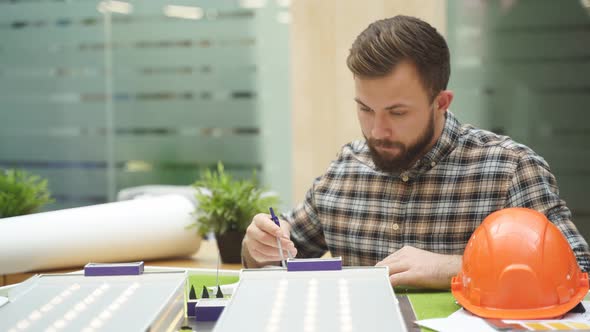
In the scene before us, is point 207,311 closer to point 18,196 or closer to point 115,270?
point 115,270

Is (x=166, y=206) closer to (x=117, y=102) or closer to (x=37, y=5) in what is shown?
(x=117, y=102)

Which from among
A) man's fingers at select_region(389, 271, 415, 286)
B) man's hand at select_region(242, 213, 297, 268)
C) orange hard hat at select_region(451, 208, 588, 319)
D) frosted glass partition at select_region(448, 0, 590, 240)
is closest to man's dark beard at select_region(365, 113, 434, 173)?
man's hand at select_region(242, 213, 297, 268)

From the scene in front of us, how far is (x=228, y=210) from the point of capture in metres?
2.49

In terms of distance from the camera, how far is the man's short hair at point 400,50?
173cm

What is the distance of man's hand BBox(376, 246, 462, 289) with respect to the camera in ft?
4.85

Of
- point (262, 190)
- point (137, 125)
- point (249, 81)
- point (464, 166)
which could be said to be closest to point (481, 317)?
point (464, 166)

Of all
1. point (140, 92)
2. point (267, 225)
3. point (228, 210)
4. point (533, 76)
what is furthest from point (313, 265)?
point (140, 92)

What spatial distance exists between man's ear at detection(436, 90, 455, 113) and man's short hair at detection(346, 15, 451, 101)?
1.8 inches

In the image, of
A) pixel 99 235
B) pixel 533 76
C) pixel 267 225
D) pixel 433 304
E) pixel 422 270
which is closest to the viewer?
pixel 433 304

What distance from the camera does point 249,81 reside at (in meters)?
4.68

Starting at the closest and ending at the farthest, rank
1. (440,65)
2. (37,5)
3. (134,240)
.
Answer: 1. (440,65)
2. (134,240)
3. (37,5)

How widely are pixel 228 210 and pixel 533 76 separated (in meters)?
1.99

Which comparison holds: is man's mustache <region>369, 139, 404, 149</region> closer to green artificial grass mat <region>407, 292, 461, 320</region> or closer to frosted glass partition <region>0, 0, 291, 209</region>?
green artificial grass mat <region>407, 292, 461, 320</region>

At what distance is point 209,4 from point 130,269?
3751 mm
